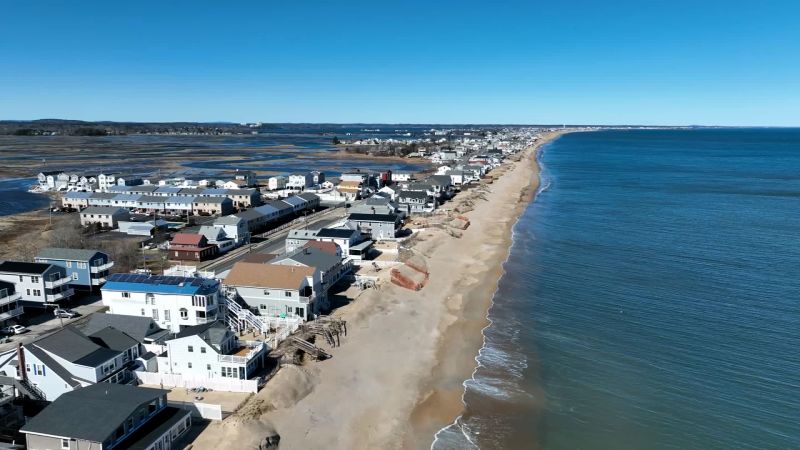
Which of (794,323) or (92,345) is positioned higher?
(92,345)

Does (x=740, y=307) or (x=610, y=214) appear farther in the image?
(x=610, y=214)

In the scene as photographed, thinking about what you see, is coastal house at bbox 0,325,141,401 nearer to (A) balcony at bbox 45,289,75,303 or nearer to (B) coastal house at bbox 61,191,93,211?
(A) balcony at bbox 45,289,75,303

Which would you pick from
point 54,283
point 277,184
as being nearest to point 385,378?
point 54,283

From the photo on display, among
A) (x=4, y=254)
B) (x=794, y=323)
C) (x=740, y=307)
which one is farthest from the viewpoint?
(x=4, y=254)

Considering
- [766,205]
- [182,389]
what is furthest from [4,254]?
[766,205]

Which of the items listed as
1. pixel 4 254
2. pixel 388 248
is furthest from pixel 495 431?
pixel 4 254

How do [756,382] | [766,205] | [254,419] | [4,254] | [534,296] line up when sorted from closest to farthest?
[254,419] → [756,382] → [534,296] → [4,254] → [766,205]

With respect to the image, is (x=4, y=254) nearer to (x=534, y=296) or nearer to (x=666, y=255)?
(x=534, y=296)

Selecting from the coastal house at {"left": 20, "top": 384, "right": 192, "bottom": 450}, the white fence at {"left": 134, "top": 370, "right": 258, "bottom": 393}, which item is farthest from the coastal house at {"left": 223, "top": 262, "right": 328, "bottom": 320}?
the coastal house at {"left": 20, "top": 384, "right": 192, "bottom": 450}
